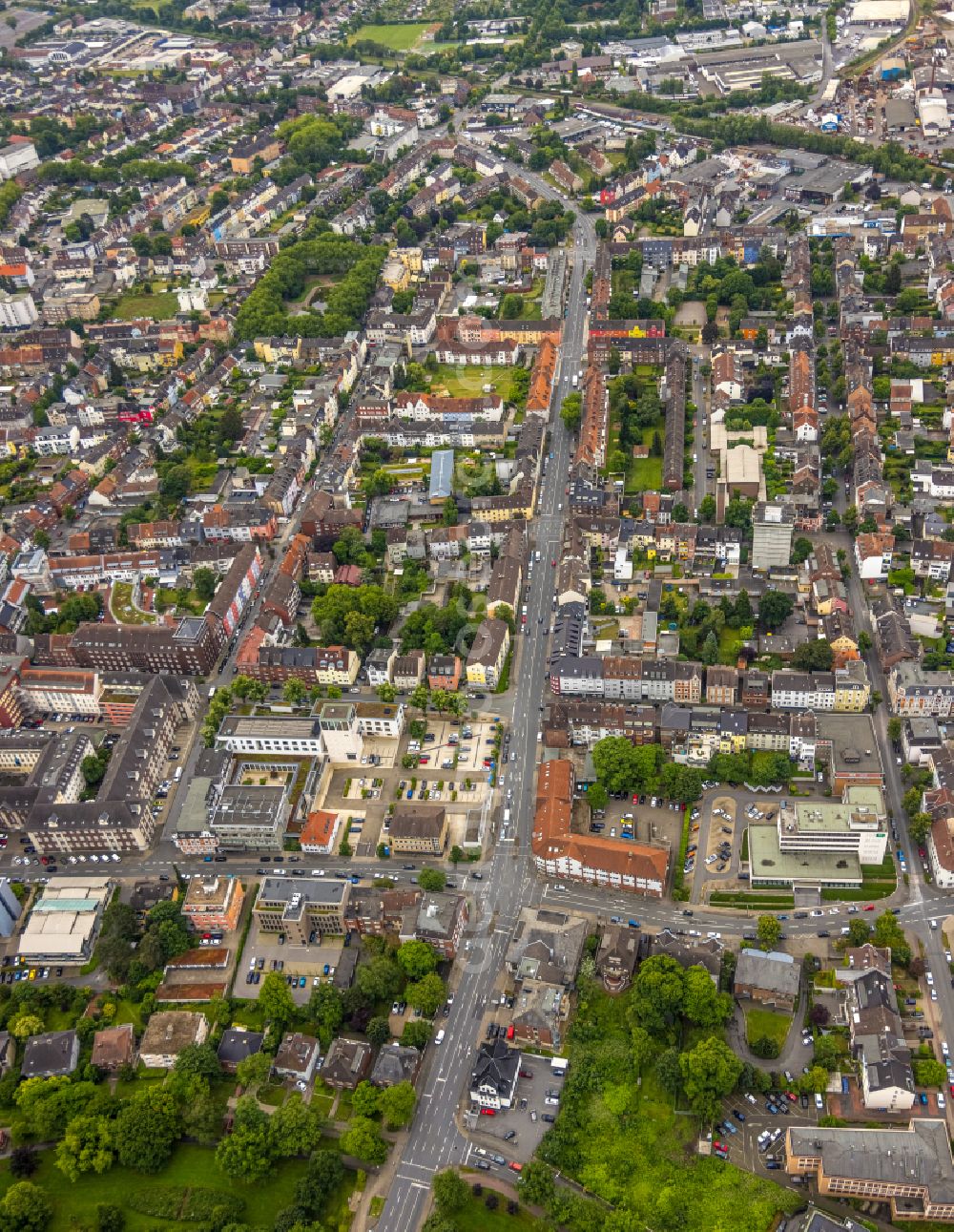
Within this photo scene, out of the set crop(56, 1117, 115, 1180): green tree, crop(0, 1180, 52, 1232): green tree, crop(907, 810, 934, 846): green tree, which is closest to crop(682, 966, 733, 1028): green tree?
crop(907, 810, 934, 846): green tree

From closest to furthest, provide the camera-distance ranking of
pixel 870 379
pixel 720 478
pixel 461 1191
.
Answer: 1. pixel 461 1191
2. pixel 720 478
3. pixel 870 379

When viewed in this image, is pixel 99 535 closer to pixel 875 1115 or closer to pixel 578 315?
pixel 578 315

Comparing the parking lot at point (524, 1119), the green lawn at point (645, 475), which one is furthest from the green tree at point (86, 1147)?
the green lawn at point (645, 475)

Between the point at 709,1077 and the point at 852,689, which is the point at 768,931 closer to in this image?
the point at 709,1077

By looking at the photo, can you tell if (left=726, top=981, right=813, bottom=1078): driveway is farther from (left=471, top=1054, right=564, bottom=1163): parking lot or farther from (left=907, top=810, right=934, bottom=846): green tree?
(left=907, top=810, right=934, bottom=846): green tree

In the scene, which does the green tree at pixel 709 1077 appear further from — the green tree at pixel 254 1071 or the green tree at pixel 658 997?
the green tree at pixel 254 1071

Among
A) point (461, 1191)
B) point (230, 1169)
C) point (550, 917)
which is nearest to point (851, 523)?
point (550, 917)

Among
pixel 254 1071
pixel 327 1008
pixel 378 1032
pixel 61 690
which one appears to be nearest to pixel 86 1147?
pixel 254 1071
